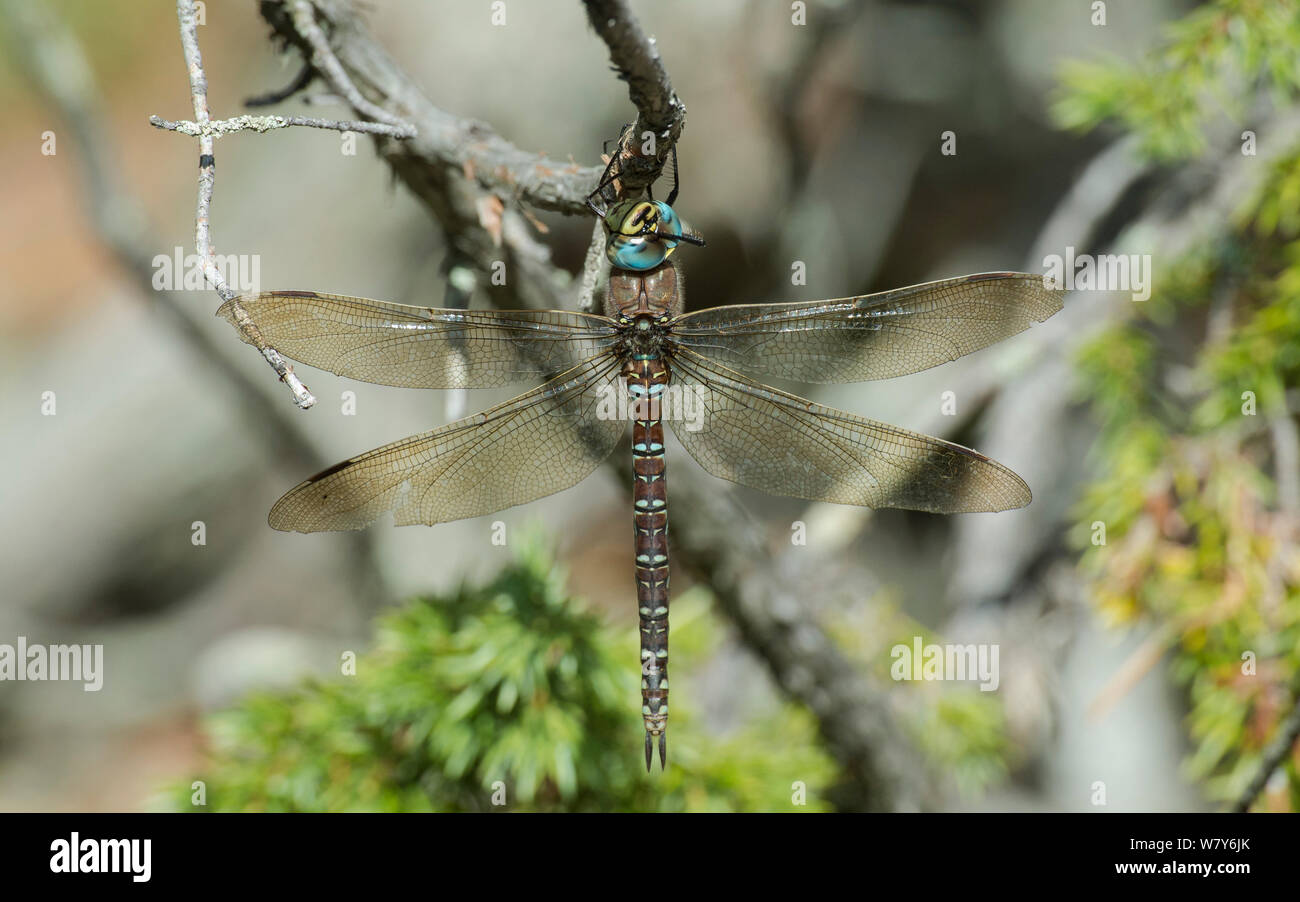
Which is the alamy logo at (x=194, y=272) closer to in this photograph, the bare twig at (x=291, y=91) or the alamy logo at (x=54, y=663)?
the bare twig at (x=291, y=91)

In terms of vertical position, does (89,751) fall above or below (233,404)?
below

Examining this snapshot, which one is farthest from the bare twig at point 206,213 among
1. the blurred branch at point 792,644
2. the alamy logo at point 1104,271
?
the alamy logo at point 1104,271

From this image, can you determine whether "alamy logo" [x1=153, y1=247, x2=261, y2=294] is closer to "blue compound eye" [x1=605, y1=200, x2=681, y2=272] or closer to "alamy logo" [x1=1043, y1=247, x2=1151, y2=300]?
Result: "blue compound eye" [x1=605, y1=200, x2=681, y2=272]

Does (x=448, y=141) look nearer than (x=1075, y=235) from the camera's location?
Yes

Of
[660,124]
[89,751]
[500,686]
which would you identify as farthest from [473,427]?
[89,751]

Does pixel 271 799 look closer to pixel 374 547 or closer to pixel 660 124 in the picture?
pixel 660 124

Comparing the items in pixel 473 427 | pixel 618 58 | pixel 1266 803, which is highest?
pixel 618 58

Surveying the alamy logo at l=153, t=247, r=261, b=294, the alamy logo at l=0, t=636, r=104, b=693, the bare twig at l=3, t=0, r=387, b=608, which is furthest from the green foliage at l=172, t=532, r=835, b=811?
the alamy logo at l=0, t=636, r=104, b=693

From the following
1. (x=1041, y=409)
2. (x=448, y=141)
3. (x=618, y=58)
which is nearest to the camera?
(x=618, y=58)
